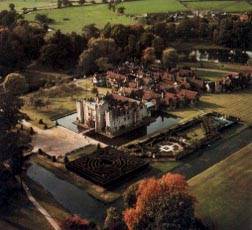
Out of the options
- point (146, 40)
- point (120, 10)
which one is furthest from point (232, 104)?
point (120, 10)

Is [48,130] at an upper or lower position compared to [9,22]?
lower

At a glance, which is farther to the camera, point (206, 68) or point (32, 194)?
point (206, 68)

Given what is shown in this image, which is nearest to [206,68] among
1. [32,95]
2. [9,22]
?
[32,95]

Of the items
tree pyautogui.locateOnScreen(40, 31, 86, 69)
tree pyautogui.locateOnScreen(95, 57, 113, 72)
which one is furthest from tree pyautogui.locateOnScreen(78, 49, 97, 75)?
tree pyautogui.locateOnScreen(40, 31, 86, 69)

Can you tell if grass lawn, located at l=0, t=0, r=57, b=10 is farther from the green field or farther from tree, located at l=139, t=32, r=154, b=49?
tree, located at l=139, t=32, r=154, b=49

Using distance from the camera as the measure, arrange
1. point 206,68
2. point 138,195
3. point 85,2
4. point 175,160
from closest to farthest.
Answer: point 138,195 → point 175,160 → point 206,68 → point 85,2

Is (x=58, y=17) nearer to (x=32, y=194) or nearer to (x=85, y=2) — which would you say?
(x=85, y=2)

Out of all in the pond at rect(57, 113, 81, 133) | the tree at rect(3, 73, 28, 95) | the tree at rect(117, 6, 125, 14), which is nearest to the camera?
the pond at rect(57, 113, 81, 133)
